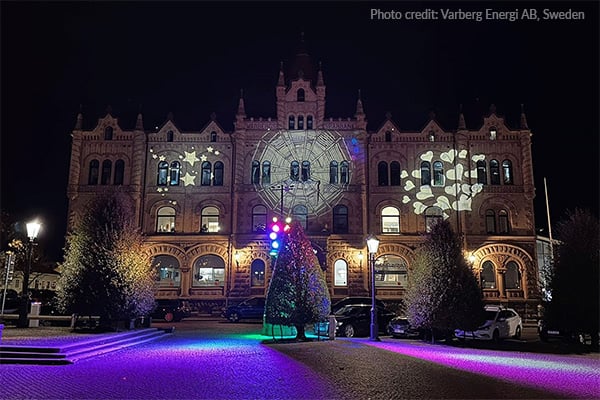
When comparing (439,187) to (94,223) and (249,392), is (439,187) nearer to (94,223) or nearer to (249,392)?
(94,223)

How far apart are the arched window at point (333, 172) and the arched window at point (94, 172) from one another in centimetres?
1922

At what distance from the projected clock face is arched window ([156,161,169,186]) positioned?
293 inches

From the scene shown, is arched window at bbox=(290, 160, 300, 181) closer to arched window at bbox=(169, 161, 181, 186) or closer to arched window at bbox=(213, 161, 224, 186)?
arched window at bbox=(213, 161, 224, 186)

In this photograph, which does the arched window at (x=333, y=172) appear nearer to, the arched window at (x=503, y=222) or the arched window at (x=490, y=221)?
the arched window at (x=490, y=221)

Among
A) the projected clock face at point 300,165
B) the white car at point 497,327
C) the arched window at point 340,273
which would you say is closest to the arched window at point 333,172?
the projected clock face at point 300,165

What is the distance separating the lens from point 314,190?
134 ft

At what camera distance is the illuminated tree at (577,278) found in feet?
68.7

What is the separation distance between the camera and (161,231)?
137ft

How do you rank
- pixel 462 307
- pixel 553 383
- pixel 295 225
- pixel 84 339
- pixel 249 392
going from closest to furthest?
pixel 249 392 < pixel 553 383 < pixel 84 339 < pixel 462 307 < pixel 295 225

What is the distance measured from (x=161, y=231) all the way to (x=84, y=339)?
25405 mm

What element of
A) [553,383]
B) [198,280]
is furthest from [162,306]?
[553,383]

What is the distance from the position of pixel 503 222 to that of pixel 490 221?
1.01 metres

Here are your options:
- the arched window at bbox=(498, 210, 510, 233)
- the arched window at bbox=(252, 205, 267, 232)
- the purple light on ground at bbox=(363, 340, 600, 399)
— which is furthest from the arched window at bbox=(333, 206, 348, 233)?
the purple light on ground at bbox=(363, 340, 600, 399)

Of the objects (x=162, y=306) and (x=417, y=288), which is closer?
(x=417, y=288)
